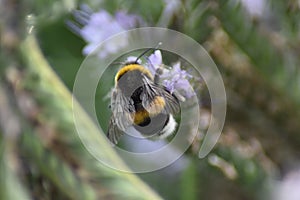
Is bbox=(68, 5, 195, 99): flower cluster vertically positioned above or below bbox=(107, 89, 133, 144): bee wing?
above

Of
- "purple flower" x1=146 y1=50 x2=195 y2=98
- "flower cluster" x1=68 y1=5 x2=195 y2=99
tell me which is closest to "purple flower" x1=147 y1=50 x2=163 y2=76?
"purple flower" x1=146 y1=50 x2=195 y2=98

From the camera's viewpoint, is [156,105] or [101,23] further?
[101,23]

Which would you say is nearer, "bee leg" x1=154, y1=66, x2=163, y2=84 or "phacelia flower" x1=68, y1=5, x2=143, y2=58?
"bee leg" x1=154, y1=66, x2=163, y2=84

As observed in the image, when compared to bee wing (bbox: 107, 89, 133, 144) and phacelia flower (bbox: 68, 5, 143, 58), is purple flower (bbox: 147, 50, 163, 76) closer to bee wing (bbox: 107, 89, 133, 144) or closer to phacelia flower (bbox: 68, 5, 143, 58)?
bee wing (bbox: 107, 89, 133, 144)

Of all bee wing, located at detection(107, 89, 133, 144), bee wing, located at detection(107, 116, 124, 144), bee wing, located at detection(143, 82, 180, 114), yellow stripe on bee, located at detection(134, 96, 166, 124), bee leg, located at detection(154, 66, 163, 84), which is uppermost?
bee leg, located at detection(154, 66, 163, 84)

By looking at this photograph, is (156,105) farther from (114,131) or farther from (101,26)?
(101,26)

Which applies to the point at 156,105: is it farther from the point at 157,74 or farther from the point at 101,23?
the point at 101,23

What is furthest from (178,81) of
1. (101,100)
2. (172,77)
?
(101,100)

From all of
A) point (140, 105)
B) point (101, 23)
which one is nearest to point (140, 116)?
point (140, 105)
